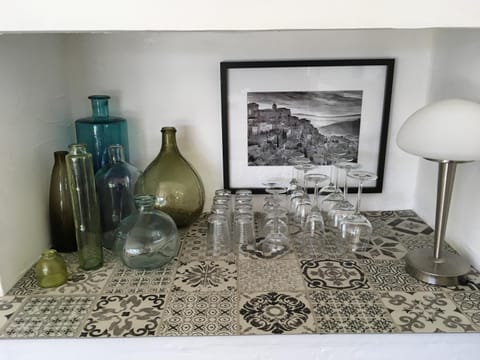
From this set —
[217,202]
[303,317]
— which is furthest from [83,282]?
[303,317]

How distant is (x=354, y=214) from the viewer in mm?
1169

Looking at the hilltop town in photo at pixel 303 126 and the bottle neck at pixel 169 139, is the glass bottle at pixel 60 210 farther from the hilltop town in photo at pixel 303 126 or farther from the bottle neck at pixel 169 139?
the hilltop town in photo at pixel 303 126

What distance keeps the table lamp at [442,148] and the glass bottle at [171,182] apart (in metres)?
0.58

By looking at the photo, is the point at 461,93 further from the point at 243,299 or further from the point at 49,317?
the point at 49,317

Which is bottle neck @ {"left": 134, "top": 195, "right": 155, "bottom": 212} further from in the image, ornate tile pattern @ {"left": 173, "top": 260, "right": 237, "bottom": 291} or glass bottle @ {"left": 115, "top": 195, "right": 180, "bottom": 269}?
ornate tile pattern @ {"left": 173, "top": 260, "right": 237, "bottom": 291}

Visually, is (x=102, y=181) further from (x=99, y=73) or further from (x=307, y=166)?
(x=307, y=166)

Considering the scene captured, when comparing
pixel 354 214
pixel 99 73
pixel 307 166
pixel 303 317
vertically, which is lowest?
pixel 303 317

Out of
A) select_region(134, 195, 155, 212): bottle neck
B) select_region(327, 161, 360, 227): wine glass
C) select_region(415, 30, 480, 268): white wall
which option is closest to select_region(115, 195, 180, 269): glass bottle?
select_region(134, 195, 155, 212): bottle neck

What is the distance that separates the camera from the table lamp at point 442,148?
86 centimetres

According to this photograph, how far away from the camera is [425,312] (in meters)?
0.87

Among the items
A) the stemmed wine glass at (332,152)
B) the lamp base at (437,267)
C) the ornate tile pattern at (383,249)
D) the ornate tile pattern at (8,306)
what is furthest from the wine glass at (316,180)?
the ornate tile pattern at (8,306)

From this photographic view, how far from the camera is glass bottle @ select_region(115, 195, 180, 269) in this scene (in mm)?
1029

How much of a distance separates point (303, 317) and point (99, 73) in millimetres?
861
